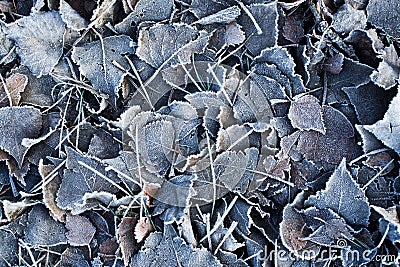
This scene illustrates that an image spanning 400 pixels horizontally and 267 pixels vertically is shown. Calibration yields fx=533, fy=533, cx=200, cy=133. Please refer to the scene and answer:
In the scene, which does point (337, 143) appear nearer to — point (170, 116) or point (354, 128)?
point (354, 128)

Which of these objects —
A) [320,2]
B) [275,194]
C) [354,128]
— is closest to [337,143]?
[354,128]

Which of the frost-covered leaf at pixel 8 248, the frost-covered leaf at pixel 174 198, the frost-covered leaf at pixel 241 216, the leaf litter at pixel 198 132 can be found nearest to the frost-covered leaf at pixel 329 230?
the leaf litter at pixel 198 132

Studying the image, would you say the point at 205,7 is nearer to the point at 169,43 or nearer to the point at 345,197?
the point at 169,43

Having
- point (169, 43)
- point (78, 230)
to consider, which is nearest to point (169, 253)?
point (78, 230)

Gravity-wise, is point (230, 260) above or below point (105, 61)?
below

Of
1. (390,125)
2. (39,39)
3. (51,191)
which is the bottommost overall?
(51,191)

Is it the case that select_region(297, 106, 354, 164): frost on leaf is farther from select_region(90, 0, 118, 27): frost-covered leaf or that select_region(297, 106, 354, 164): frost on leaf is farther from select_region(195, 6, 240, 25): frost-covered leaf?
select_region(90, 0, 118, 27): frost-covered leaf

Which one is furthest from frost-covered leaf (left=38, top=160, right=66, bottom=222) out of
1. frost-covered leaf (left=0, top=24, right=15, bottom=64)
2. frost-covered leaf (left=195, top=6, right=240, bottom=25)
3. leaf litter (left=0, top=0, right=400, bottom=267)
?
frost-covered leaf (left=195, top=6, right=240, bottom=25)
